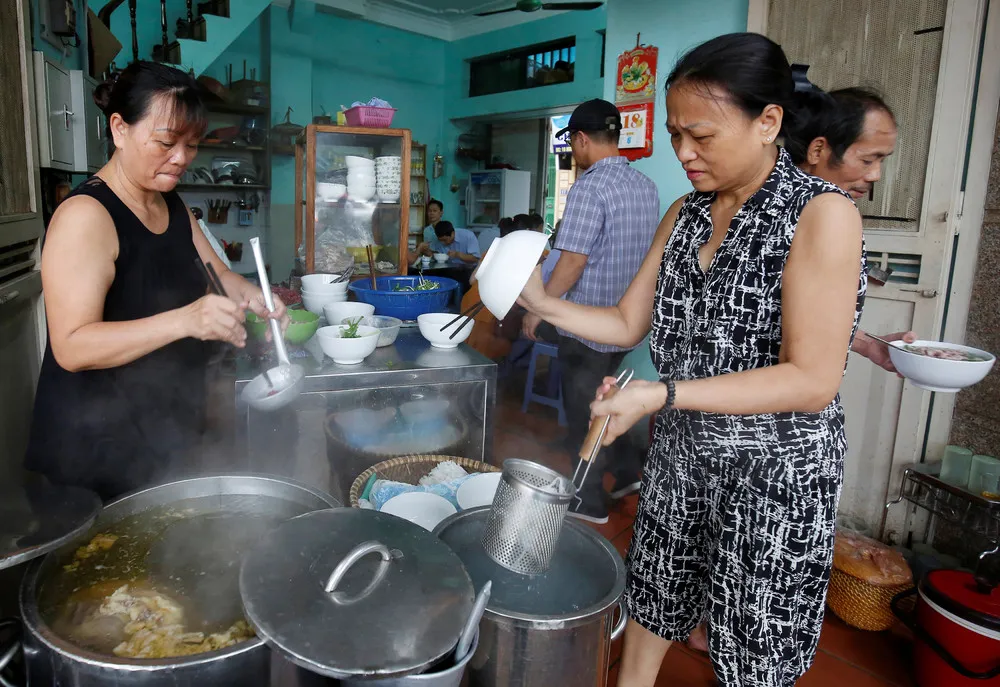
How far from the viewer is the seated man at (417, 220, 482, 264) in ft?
26.1

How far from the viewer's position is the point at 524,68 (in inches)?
380

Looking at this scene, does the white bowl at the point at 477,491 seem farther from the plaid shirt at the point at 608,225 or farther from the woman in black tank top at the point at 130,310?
the plaid shirt at the point at 608,225

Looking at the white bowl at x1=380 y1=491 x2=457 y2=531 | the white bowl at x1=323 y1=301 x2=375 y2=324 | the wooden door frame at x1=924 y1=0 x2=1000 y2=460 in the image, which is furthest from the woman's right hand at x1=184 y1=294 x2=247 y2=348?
the wooden door frame at x1=924 y1=0 x2=1000 y2=460

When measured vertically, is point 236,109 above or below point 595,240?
above

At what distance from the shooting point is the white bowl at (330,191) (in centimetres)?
410

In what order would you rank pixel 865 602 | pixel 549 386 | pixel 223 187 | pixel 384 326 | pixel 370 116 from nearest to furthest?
pixel 865 602, pixel 384 326, pixel 370 116, pixel 549 386, pixel 223 187

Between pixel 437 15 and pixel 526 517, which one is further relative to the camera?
pixel 437 15

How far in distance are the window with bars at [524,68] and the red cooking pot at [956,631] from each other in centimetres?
807

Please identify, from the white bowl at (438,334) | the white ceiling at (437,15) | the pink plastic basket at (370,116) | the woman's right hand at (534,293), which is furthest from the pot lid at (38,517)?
the white ceiling at (437,15)

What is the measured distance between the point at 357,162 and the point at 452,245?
4321 millimetres

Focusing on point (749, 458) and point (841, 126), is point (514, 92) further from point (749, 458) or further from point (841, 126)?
point (749, 458)

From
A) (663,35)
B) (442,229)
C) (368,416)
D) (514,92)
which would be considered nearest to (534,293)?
(368,416)

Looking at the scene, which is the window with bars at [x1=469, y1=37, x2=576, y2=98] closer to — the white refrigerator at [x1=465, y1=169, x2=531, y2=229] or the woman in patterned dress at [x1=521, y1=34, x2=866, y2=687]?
the white refrigerator at [x1=465, y1=169, x2=531, y2=229]

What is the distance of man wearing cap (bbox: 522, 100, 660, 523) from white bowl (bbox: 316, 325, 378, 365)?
114cm
